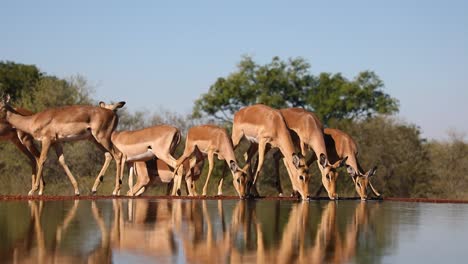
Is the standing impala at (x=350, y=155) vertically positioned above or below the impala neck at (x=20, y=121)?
below

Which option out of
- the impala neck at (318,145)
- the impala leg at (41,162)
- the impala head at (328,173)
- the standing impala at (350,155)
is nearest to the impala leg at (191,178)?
the impala neck at (318,145)

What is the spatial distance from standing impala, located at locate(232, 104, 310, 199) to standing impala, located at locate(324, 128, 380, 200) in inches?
71.0

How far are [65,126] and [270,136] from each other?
5005 mm

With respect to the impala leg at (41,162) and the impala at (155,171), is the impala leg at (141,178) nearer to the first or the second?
the impala at (155,171)

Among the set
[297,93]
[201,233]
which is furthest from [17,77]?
[201,233]

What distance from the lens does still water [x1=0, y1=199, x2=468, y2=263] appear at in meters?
9.80

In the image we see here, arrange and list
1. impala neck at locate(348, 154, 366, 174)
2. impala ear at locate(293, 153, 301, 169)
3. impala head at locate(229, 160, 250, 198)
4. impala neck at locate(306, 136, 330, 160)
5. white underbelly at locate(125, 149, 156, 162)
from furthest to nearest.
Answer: white underbelly at locate(125, 149, 156, 162) < impala neck at locate(348, 154, 366, 174) < impala neck at locate(306, 136, 330, 160) < impala head at locate(229, 160, 250, 198) < impala ear at locate(293, 153, 301, 169)

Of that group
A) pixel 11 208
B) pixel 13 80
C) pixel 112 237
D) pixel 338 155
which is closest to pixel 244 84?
pixel 13 80

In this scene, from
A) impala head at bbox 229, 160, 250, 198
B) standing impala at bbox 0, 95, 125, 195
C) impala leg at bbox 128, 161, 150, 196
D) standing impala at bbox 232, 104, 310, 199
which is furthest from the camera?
impala leg at bbox 128, 161, 150, 196

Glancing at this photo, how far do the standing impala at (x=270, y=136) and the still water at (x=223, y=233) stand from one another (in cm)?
243

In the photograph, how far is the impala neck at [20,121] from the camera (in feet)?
70.1

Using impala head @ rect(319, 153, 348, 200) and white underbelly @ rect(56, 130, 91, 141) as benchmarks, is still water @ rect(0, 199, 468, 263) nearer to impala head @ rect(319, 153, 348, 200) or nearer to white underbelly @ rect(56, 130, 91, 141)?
impala head @ rect(319, 153, 348, 200)

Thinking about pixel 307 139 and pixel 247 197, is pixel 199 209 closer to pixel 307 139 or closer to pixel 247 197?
pixel 247 197

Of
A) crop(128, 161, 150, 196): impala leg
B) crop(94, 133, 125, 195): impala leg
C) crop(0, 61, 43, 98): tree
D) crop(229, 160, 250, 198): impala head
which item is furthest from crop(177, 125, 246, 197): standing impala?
crop(0, 61, 43, 98): tree
